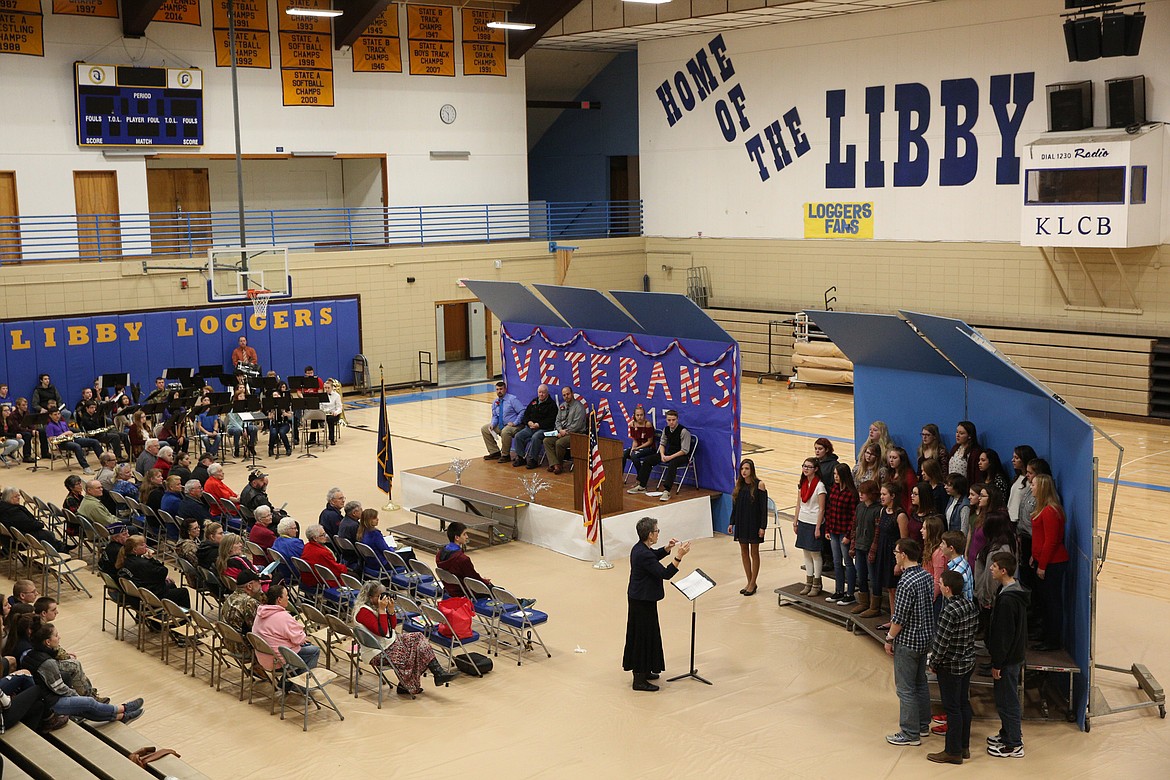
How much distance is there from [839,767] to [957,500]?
297 cm

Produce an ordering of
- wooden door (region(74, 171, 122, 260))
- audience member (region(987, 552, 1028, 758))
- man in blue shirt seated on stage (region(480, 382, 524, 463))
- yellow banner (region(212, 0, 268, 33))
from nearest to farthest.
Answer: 1. audience member (region(987, 552, 1028, 758))
2. man in blue shirt seated on stage (region(480, 382, 524, 463))
3. wooden door (region(74, 171, 122, 260))
4. yellow banner (region(212, 0, 268, 33))

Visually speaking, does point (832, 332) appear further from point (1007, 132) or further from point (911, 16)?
point (911, 16)

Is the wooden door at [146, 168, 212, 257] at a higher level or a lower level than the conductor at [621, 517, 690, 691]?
higher

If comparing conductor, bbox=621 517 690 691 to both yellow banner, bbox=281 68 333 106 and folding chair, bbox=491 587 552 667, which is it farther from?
yellow banner, bbox=281 68 333 106

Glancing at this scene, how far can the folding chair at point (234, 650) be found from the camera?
30.7ft

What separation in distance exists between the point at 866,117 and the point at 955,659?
1920 centimetres

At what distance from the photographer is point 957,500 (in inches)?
396

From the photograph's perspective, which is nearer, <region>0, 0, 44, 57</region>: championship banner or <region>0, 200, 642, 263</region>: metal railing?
<region>0, 0, 44, 57</region>: championship banner

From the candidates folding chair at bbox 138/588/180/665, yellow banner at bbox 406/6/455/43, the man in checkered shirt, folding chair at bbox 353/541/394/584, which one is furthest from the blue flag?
yellow banner at bbox 406/6/455/43

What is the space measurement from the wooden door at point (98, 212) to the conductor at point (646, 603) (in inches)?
711

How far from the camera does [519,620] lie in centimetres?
1038

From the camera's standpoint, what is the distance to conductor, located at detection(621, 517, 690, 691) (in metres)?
9.45

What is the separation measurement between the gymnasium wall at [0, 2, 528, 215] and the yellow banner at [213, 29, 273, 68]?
5.2 inches

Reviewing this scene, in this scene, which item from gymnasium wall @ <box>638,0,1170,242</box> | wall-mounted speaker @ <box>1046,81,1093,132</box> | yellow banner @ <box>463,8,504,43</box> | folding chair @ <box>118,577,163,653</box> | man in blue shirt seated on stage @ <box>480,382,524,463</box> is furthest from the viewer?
yellow banner @ <box>463,8,504,43</box>
